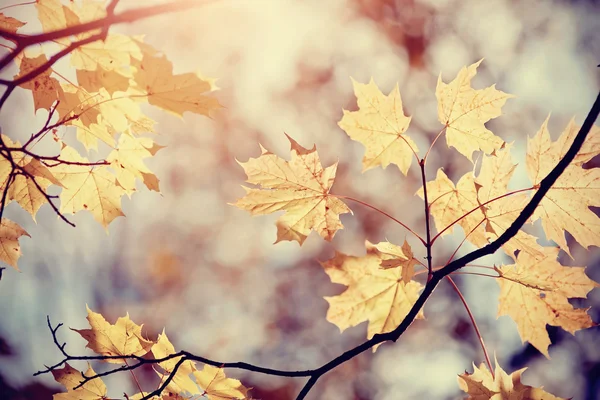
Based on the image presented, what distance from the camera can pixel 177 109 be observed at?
1639 mm

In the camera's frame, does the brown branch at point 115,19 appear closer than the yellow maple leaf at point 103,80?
Yes

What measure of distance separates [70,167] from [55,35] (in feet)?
3.44

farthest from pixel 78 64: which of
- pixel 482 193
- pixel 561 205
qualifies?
pixel 561 205

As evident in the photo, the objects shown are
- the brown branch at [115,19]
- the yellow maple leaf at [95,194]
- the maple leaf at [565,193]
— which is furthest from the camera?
the yellow maple leaf at [95,194]

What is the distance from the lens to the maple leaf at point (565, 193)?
1662 millimetres

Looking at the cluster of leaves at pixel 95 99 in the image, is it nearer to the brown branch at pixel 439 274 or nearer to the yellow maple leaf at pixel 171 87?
the yellow maple leaf at pixel 171 87

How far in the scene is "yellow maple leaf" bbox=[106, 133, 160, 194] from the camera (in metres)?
1.95

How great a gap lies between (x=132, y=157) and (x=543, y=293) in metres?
2.02

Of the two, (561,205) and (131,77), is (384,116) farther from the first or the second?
(131,77)

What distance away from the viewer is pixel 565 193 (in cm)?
171

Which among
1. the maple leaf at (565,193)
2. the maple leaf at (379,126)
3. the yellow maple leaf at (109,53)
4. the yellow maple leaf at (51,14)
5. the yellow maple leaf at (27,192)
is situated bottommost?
the maple leaf at (565,193)

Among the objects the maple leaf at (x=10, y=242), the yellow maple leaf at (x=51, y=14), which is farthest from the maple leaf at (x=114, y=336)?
the yellow maple leaf at (x=51, y=14)

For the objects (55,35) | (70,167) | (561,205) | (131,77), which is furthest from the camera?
(70,167)

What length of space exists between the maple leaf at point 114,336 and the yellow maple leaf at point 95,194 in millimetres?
532
